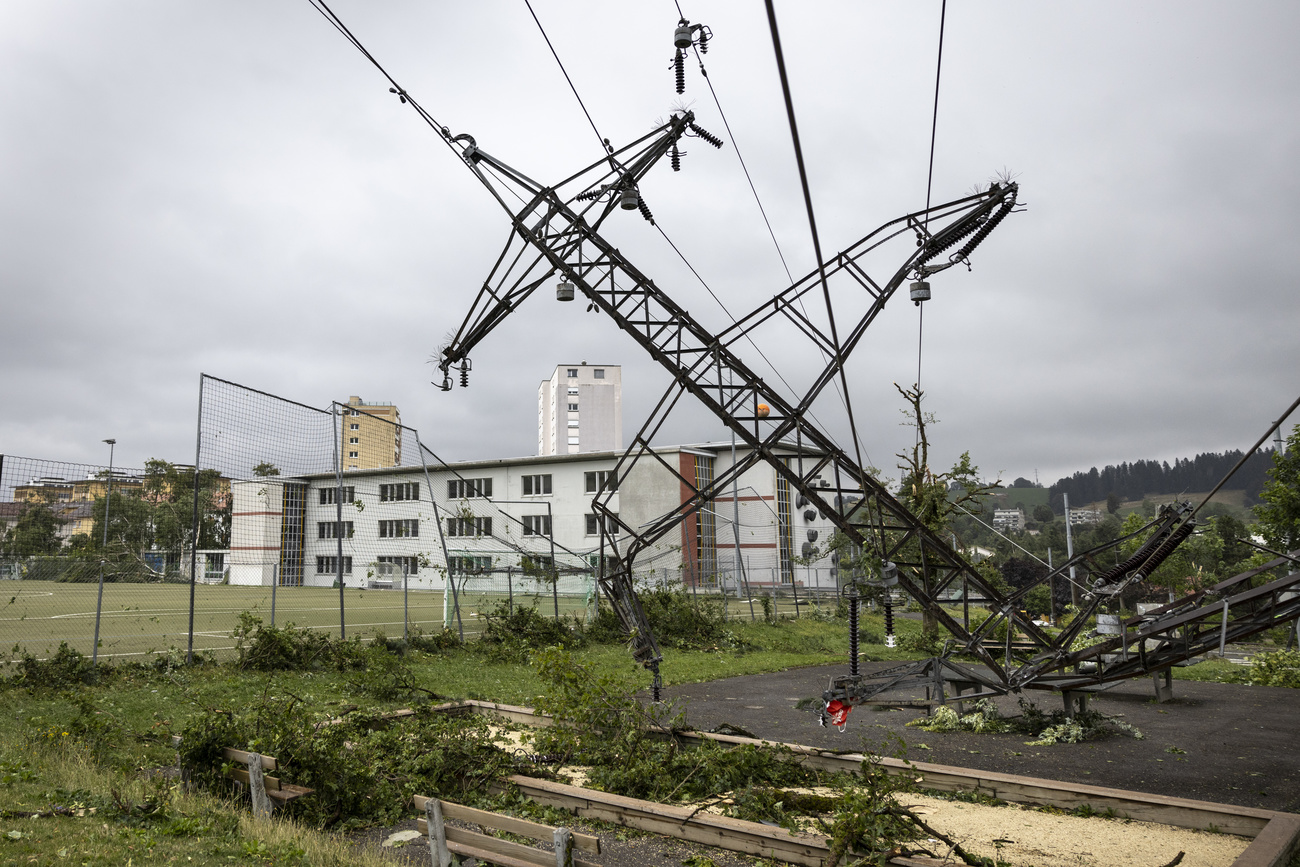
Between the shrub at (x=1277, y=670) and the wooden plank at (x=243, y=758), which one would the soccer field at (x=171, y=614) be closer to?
the wooden plank at (x=243, y=758)

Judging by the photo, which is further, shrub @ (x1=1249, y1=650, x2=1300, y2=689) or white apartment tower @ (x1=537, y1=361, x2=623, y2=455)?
white apartment tower @ (x1=537, y1=361, x2=623, y2=455)

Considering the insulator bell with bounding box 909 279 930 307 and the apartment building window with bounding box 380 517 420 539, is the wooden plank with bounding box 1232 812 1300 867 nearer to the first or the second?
the insulator bell with bounding box 909 279 930 307

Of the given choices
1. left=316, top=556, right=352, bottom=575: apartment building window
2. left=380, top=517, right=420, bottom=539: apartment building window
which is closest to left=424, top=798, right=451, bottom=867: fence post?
left=316, top=556, right=352, bottom=575: apartment building window

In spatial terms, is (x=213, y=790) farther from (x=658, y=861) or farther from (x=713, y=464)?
(x=713, y=464)

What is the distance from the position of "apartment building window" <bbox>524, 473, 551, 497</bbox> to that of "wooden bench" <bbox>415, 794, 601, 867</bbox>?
45.3 meters

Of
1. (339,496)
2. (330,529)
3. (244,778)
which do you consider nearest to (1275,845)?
(244,778)

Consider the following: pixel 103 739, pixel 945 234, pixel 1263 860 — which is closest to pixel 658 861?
pixel 1263 860

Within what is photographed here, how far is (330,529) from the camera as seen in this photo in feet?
57.5

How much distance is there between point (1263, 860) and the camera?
17.9ft

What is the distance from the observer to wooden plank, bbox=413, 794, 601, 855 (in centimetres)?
533

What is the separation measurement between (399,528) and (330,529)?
7.74 feet

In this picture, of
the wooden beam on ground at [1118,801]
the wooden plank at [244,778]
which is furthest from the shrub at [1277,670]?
the wooden plank at [244,778]

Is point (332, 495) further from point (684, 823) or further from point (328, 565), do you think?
point (684, 823)

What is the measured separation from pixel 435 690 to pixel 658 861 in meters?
9.03
